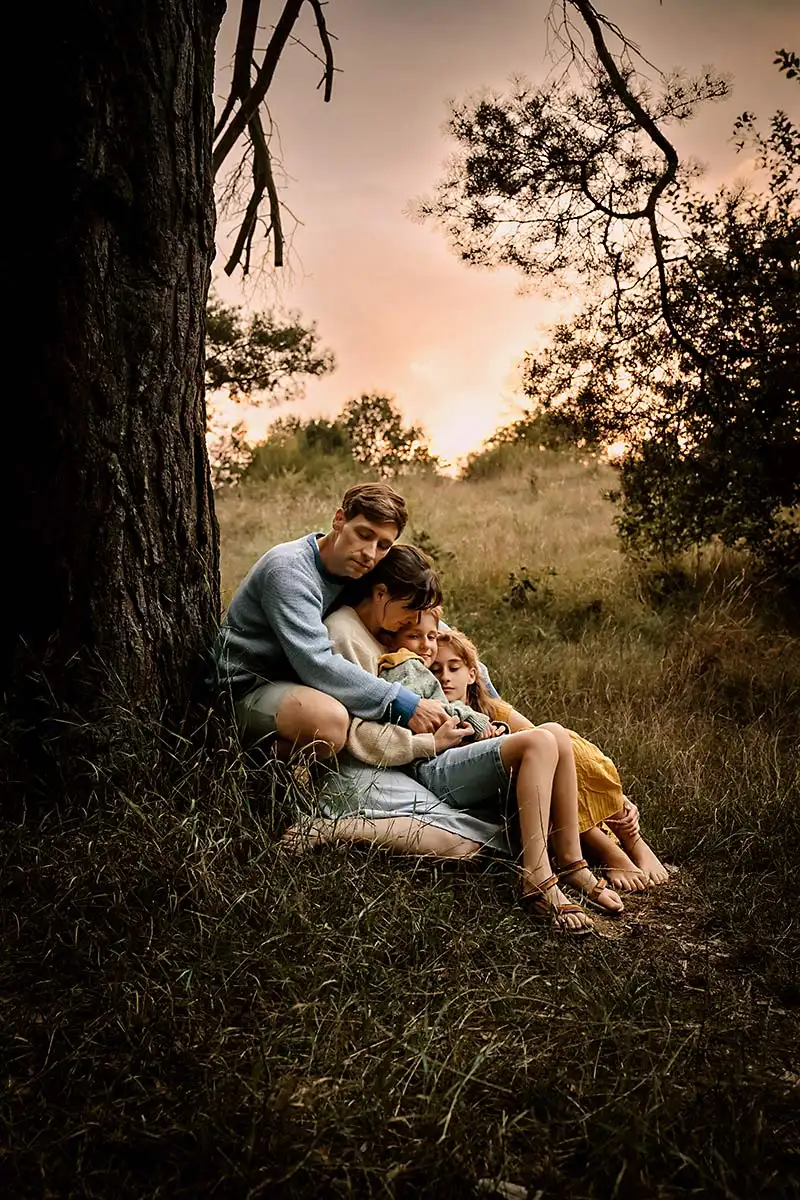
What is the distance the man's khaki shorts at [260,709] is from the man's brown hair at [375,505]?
731 millimetres

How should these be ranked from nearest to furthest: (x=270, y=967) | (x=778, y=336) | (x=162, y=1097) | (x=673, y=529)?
(x=162, y=1097), (x=270, y=967), (x=778, y=336), (x=673, y=529)

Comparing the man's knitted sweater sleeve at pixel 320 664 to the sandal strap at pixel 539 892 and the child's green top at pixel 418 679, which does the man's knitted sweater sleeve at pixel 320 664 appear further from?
the sandal strap at pixel 539 892

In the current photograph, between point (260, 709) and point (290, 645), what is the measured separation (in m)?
0.27

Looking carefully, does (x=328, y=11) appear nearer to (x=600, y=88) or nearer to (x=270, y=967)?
(x=600, y=88)

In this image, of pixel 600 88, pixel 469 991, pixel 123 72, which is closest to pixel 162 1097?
pixel 469 991

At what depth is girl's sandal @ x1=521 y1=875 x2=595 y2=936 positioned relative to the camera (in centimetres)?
330

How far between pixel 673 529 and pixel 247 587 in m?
4.25

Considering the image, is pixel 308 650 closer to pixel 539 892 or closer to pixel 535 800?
pixel 535 800

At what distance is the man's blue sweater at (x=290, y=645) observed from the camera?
12.1ft

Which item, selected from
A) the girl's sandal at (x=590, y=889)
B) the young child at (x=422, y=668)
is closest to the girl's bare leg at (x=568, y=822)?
the girl's sandal at (x=590, y=889)

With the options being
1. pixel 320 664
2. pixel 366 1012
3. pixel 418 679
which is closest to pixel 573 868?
pixel 418 679

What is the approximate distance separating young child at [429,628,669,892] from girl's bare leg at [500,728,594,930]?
0.99 feet

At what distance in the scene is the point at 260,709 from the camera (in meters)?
3.66

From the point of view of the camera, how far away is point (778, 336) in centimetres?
617
